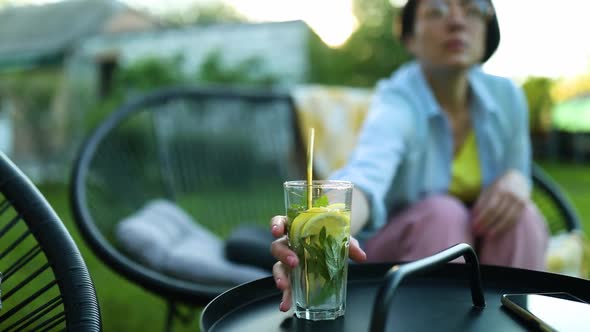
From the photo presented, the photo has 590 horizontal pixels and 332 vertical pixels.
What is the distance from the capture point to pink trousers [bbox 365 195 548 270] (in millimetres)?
1327

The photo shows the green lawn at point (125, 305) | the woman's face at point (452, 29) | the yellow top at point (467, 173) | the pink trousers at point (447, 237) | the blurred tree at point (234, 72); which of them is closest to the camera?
the pink trousers at point (447, 237)

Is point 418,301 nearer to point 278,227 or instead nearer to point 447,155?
point 278,227

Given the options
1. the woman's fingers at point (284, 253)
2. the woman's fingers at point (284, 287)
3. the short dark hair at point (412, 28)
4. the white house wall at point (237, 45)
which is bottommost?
the white house wall at point (237, 45)

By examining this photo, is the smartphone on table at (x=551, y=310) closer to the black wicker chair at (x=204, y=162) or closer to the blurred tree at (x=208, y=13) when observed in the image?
the black wicker chair at (x=204, y=162)

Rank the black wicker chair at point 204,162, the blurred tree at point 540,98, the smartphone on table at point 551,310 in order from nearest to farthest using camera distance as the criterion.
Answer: the smartphone on table at point 551,310
the black wicker chair at point 204,162
the blurred tree at point 540,98

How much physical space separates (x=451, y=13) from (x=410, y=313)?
1.01m

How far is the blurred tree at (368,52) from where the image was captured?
8.09 meters

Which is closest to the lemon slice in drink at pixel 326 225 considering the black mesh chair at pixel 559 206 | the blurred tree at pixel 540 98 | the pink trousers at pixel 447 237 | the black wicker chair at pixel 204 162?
the pink trousers at pixel 447 237

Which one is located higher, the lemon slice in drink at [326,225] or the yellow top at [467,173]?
the lemon slice in drink at [326,225]

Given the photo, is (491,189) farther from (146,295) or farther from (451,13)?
(146,295)

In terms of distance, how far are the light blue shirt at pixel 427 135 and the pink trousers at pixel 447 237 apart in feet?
0.32

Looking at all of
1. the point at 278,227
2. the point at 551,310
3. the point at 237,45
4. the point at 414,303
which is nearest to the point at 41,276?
the point at 278,227

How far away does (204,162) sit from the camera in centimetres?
229

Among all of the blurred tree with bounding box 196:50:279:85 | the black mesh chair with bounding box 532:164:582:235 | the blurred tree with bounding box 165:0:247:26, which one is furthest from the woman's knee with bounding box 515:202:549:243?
the blurred tree with bounding box 165:0:247:26
